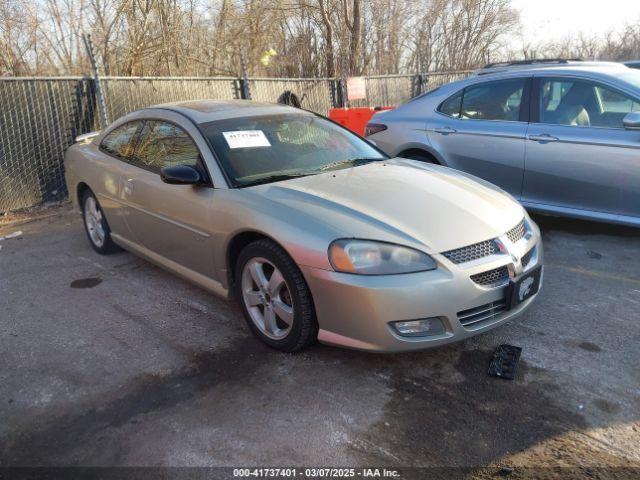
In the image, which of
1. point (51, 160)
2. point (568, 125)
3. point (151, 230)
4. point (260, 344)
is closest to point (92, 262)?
point (151, 230)

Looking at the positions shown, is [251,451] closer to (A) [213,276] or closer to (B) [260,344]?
(B) [260,344]

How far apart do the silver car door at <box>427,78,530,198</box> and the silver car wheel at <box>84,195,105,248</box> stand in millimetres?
3557

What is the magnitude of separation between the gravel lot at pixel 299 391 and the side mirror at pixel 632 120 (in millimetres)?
1262

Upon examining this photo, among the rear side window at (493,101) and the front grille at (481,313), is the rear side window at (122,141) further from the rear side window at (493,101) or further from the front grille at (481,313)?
the rear side window at (493,101)

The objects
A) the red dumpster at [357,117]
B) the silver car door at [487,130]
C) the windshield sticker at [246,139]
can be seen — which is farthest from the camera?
the red dumpster at [357,117]

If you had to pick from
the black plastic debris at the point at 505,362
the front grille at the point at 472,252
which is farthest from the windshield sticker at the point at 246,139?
the black plastic debris at the point at 505,362

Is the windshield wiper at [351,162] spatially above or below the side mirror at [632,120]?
below

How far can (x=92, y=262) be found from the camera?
513cm

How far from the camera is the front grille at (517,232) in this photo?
10.3 feet

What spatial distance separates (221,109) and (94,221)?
2004 mm

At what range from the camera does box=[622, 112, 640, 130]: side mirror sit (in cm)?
438

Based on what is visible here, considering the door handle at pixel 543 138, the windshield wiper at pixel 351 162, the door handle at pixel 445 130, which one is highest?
the door handle at pixel 445 130

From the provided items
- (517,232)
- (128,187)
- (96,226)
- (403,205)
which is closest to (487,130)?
(517,232)

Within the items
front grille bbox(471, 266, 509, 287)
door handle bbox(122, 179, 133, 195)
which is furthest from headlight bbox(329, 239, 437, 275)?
door handle bbox(122, 179, 133, 195)
